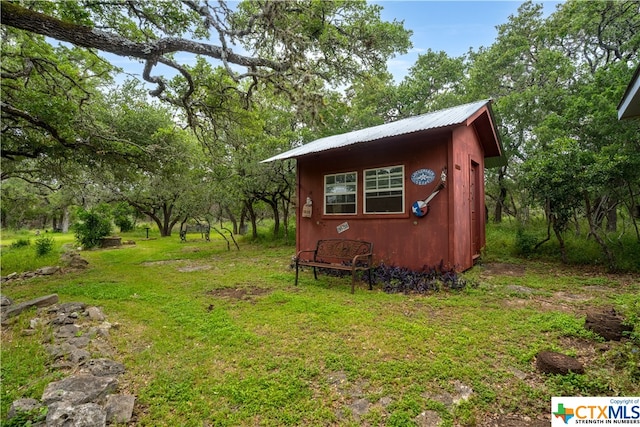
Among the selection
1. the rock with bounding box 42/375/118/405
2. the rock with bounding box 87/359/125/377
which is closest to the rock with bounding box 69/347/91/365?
the rock with bounding box 87/359/125/377

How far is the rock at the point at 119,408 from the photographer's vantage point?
204 centimetres

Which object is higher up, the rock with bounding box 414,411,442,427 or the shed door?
the shed door

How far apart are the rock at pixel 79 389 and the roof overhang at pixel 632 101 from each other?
5.92 metres

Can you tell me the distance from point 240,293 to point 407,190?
389 cm

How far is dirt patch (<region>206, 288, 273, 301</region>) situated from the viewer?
5.11 metres

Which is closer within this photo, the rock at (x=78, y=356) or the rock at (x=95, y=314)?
the rock at (x=78, y=356)

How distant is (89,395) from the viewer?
2188mm

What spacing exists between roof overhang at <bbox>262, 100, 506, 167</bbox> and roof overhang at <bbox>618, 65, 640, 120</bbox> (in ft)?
6.40

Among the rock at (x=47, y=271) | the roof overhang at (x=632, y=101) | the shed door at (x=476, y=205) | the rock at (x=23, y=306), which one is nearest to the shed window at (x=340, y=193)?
the shed door at (x=476, y=205)

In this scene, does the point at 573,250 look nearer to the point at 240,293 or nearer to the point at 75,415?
the point at 240,293

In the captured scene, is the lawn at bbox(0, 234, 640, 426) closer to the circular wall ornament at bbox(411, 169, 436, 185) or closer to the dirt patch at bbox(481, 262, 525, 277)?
the dirt patch at bbox(481, 262, 525, 277)

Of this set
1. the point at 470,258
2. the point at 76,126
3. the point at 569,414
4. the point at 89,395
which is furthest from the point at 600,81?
the point at 76,126

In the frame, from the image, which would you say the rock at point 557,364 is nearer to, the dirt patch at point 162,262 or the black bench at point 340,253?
the black bench at point 340,253

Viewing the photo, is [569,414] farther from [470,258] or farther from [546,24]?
[546,24]
